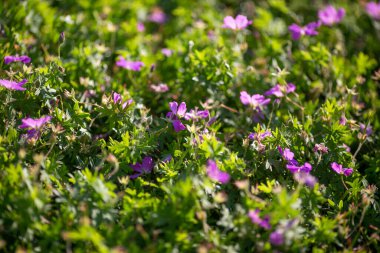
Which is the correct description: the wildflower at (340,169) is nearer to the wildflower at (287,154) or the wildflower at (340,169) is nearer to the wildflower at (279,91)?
the wildflower at (287,154)

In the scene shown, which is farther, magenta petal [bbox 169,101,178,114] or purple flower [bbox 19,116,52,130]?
magenta petal [bbox 169,101,178,114]

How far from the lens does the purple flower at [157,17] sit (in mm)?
3756

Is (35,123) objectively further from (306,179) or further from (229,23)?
(229,23)

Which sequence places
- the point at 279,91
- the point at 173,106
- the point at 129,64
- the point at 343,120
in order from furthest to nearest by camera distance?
the point at 129,64 < the point at 279,91 < the point at 343,120 < the point at 173,106

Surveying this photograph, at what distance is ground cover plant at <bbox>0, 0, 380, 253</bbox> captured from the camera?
1850 millimetres

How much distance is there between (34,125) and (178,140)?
0.70 m

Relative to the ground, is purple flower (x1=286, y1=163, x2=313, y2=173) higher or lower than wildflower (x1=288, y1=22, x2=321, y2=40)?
lower

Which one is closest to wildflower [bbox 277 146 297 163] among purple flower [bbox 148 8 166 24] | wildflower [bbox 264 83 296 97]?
wildflower [bbox 264 83 296 97]

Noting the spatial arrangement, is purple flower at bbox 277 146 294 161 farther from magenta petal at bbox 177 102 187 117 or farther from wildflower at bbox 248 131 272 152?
magenta petal at bbox 177 102 187 117

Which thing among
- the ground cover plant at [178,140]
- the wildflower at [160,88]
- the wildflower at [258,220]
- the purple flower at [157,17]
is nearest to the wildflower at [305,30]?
the ground cover plant at [178,140]

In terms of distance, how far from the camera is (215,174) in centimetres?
193

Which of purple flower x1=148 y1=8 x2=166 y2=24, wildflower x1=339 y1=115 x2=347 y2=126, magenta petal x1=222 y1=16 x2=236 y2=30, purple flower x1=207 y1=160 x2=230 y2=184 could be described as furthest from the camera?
purple flower x1=148 y1=8 x2=166 y2=24

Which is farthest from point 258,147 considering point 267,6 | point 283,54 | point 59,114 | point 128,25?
point 267,6

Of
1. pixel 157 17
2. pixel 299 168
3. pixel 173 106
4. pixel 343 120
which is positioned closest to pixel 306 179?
pixel 299 168
